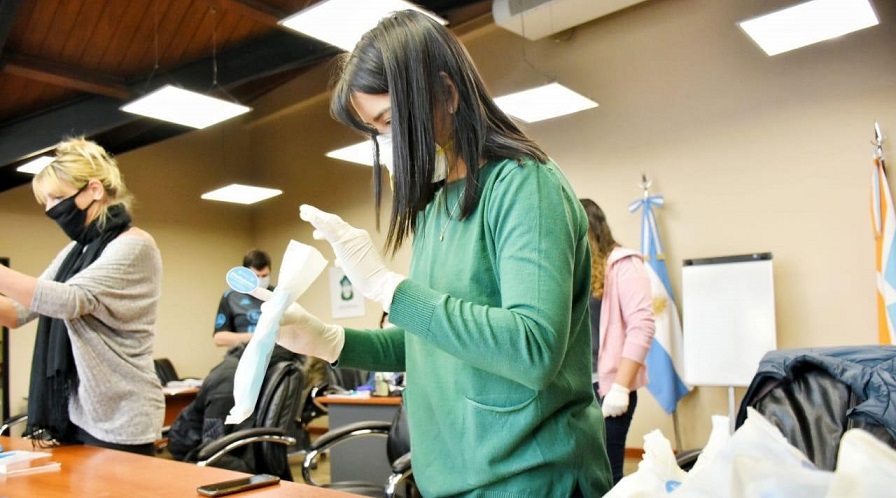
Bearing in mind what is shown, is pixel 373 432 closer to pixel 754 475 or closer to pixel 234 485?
pixel 234 485

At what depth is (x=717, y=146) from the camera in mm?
5203

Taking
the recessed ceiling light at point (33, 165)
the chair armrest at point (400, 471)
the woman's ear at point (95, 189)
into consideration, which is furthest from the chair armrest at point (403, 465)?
the recessed ceiling light at point (33, 165)

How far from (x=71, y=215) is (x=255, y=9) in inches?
139

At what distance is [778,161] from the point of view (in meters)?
4.94

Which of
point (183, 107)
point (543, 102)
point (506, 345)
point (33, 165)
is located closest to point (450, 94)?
point (506, 345)

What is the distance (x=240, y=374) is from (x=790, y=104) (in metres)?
4.93

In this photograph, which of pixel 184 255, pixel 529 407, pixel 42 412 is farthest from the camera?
pixel 184 255

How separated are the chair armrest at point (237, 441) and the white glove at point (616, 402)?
1.14 m

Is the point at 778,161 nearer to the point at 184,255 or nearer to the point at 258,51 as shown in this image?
the point at 258,51

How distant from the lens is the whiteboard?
15.1ft

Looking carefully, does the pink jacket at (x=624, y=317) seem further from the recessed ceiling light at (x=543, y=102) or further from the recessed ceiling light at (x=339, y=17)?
the recessed ceiling light at (x=543, y=102)

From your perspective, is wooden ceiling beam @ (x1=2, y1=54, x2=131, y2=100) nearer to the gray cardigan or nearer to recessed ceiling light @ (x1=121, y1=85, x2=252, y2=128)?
recessed ceiling light @ (x1=121, y1=85, x2=252, y2=128)

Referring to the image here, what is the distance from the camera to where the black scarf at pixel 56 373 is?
1.83 metres

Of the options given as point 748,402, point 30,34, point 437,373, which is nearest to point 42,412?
point 437,373
